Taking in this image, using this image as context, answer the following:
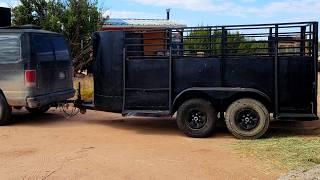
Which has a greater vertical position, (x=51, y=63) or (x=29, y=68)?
(x=51, y=63)

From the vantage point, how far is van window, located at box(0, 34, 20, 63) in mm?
10859

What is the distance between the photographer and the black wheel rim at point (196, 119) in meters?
9.88

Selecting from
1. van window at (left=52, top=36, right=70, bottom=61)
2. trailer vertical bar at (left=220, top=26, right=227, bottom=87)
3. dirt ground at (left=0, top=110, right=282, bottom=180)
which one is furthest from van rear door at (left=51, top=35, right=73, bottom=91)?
trailer vertical bar at (left=220, top=26, right=227, bottom=87)

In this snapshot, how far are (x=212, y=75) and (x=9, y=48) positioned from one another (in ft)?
14.2

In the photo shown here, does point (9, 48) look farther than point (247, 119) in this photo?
Yes

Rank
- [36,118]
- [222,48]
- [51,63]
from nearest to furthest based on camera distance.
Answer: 1. [222,48]
2. [51,63]
3. [36,118]

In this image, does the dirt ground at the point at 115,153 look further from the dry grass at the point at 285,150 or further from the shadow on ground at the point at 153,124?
the dry grass at the point at 285,150

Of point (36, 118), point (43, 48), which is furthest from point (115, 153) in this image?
point (36, 118)

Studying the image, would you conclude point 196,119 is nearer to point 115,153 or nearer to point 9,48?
point 115,153

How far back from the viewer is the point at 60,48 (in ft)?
39.8

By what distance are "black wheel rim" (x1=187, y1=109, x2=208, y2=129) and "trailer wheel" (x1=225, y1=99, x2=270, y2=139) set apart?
442 mm

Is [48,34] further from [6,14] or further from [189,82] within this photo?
[6,14]

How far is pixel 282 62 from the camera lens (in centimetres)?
958

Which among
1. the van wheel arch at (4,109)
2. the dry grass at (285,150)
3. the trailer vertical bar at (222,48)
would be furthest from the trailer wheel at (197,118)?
the van wheel arch at (4,109)
